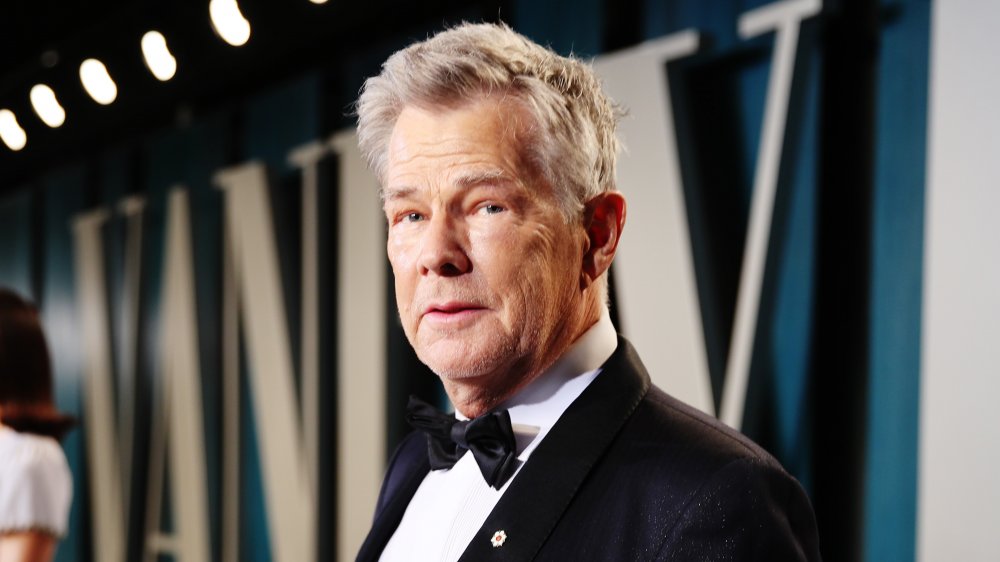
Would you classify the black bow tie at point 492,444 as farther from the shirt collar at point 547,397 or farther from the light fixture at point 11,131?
the light fixture at point 11,131

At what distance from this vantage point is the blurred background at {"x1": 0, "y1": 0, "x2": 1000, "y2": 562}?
187 cm

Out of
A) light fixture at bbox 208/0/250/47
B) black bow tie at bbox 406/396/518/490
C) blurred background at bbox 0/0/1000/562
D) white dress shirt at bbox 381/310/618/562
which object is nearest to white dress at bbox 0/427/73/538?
blurred background at bbox 0/0/1000/562

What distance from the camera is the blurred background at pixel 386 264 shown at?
1.87 m

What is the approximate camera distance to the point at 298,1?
2838 mm

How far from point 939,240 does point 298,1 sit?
6.24 feet

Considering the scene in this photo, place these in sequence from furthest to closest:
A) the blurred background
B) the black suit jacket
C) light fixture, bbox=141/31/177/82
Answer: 1. light fixture, bbox=141/31/177/82
2. the blurred background
3. the black suit jacket

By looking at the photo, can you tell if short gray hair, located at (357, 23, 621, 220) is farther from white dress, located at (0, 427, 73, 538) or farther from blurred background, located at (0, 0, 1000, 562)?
white dress, located at (0, 427, 73, 538)

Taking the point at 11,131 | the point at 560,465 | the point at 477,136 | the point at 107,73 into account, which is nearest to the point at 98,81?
the point at 107,73

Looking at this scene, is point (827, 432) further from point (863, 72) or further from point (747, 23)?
point (747, 23)


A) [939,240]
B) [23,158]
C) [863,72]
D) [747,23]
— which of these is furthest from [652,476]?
[23,158]

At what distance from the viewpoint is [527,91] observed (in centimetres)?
111

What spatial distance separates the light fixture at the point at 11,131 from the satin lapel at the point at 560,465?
3653 millimetres

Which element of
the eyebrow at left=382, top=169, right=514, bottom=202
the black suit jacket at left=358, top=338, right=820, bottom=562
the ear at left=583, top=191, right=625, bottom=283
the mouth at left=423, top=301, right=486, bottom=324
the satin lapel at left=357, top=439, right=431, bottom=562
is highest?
the eyebrow at left=382, top=169, right=514, bottom=202

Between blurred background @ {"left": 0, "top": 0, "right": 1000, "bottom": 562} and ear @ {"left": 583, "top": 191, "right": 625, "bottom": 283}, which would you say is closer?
ear @ {"left": 583, "top": 191, "right": 625, "bottom": 283}
